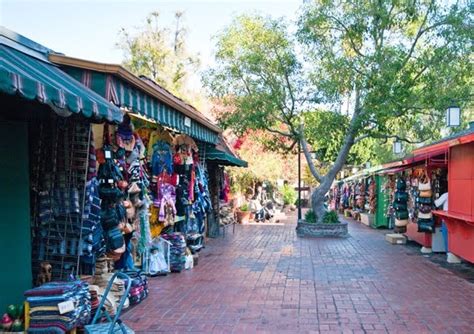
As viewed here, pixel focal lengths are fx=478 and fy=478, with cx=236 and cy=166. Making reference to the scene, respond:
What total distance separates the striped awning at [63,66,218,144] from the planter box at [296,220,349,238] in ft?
28.2

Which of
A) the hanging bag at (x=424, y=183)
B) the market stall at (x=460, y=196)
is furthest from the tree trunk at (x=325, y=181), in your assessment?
the market stall at (x=460, y=196)

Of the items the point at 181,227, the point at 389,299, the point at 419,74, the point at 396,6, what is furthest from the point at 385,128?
the point at 389,299

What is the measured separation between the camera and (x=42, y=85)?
140 inches

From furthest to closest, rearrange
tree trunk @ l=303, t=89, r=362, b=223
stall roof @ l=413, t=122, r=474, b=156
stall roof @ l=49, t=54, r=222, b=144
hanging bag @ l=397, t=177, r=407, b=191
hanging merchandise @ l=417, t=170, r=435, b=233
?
tree trunk @ l=303, t=89, r=362, b=223 < hanging bag @ l=397, t=177, r=407, b=191 < hanging merchandise @ l=417, t=170, r=435, b=233 < stall roof @ l=413, t=122, r=474, b=156 < stall roof @ l=49, t=54, r=222, b=144

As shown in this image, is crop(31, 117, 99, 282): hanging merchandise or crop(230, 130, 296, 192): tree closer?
crop(31, 117, 99, 282): hanging merchandise

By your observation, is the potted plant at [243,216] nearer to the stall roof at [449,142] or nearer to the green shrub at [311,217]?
the green shrub at [311,217]

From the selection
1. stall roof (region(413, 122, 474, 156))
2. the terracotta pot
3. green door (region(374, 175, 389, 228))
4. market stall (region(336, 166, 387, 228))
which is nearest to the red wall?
stall roof (region(413, 122, 474, 156))

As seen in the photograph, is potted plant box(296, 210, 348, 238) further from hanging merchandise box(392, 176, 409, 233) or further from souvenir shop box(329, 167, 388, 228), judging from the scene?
souvenir shop box(329, 167, 388, 228)

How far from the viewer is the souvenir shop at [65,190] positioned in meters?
4.20

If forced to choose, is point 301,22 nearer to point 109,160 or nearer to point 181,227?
point 181,227

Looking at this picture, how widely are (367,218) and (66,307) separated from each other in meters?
16.8

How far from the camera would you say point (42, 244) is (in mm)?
5250

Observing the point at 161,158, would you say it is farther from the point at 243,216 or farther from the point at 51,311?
the point at 243,216

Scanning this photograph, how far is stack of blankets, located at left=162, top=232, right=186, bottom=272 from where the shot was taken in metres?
8.38
